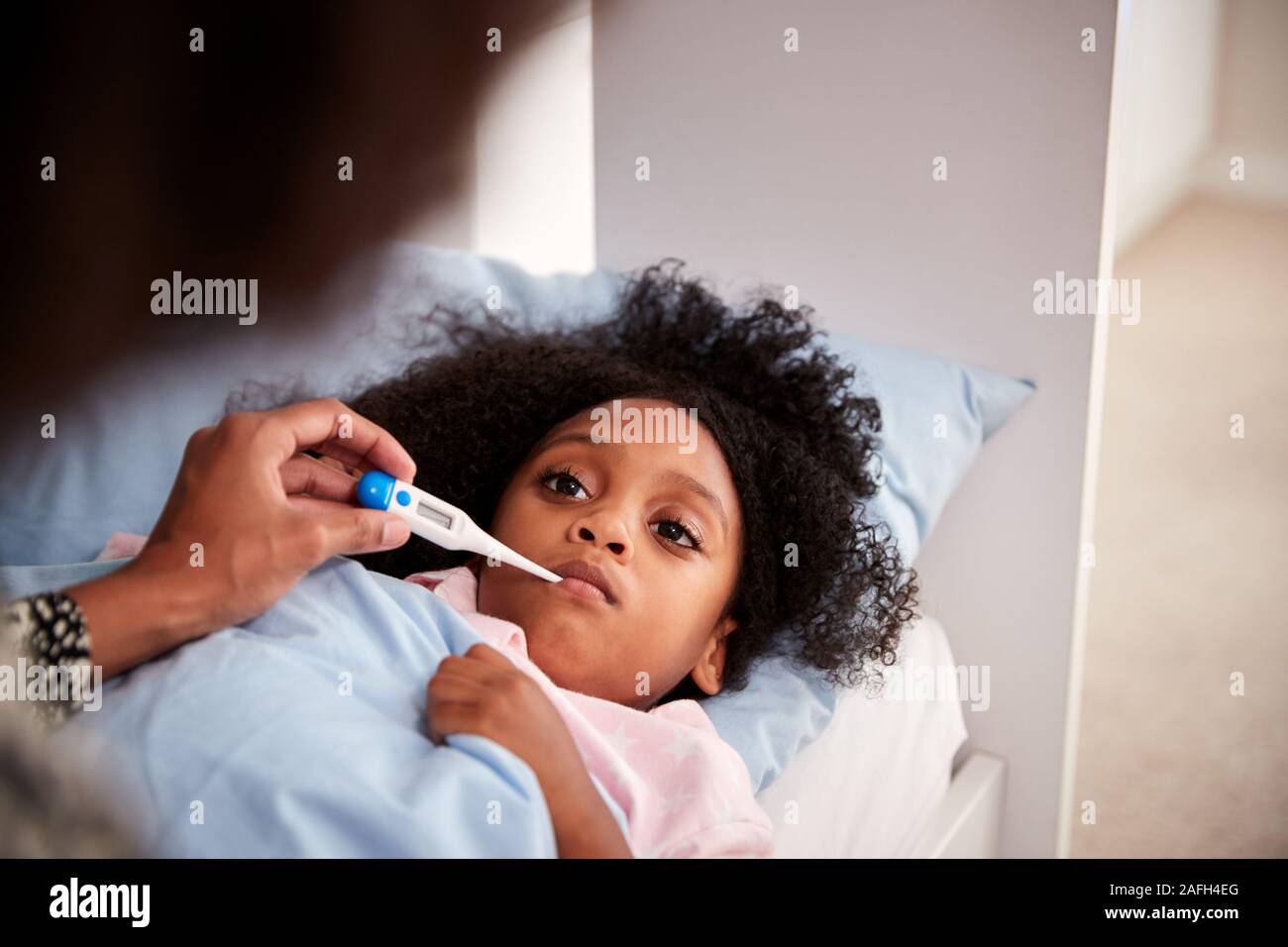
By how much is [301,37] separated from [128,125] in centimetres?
29

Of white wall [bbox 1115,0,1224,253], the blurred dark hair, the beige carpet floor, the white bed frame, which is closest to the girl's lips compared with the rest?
the white bed frame

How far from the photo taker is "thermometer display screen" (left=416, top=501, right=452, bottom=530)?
85 cm

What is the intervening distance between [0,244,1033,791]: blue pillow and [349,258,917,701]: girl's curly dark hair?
0.17 feet

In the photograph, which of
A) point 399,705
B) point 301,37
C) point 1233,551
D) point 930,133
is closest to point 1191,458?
point 1233,551

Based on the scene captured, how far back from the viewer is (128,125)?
116 centimetres

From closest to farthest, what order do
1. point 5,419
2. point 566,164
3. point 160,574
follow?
1. point 160,574
2. point 5,419
3. point 566,164

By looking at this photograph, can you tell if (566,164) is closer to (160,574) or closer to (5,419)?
(5,419)

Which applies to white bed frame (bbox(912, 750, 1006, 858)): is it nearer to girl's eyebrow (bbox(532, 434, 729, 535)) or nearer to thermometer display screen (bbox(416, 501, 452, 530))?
girl's eyebrow (bbox(532, 434, 729, 535))

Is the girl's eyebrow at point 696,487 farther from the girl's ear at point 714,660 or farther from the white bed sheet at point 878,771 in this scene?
the white bed sheet at point 878,771

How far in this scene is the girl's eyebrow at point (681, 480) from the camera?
3.25ft

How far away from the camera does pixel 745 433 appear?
44.5 inches

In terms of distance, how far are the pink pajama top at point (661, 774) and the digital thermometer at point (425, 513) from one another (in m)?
0.08

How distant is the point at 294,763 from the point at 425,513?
249mm

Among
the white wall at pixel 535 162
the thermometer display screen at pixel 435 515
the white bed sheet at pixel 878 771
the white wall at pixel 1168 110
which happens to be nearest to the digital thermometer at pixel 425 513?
the thermometer display screen at pixel 435 515
